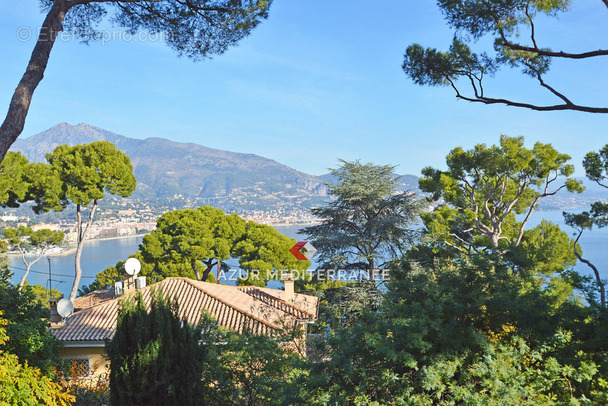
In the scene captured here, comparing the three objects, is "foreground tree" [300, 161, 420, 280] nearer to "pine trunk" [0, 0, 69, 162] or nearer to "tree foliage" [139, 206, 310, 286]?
"pine trunk" [0, 0, 69, 162]

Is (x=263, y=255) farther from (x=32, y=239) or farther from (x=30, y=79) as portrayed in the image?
(x=30, y=79)

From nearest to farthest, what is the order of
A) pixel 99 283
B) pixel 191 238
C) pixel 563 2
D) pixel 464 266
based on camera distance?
pixel 464 266 → pixel 563 2 → pixel 191 238 → pixel 99 283

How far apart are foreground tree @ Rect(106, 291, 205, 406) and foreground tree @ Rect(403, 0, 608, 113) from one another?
238 inches

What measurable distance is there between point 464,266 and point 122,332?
3932mm

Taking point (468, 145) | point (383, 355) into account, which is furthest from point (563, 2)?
point (468, 145)

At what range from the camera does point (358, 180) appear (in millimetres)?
14156

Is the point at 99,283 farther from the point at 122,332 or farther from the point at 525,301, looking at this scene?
the point at 525,301

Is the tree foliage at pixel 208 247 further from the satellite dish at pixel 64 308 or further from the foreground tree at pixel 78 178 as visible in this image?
the satellite dish at pixel 64 308

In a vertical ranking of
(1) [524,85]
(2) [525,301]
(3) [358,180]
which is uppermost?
(1) [524,85]

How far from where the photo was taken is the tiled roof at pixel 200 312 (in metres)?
10.4

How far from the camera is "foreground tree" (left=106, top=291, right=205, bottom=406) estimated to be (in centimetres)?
502

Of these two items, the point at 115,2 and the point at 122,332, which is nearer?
the point at 122,332

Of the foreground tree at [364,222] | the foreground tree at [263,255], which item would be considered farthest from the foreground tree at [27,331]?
the foreground tree at [263,255]

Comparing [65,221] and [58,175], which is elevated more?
[58,175]
